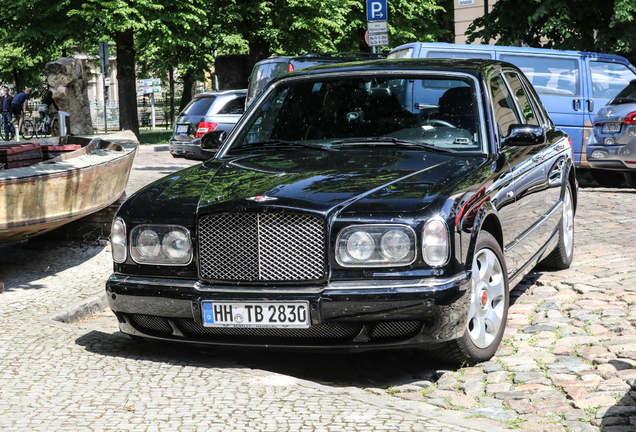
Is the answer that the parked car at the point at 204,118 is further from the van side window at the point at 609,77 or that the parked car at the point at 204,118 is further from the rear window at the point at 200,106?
the van side window at the point at 609,77

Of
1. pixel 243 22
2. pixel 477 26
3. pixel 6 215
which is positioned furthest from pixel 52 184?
pixel 243 22

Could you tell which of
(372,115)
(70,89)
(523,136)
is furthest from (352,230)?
(70,89)

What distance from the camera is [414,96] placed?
5.63 metres

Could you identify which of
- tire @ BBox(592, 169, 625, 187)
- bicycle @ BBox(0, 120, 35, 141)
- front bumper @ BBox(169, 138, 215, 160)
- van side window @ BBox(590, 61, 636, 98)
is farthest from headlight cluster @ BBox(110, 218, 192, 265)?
bicycle @ BBox(0, 120, 35, 141)

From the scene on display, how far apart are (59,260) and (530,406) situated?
17.3ft

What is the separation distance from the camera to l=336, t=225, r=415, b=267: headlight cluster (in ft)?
14.0

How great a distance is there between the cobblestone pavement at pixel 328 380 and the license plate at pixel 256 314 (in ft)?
0.93

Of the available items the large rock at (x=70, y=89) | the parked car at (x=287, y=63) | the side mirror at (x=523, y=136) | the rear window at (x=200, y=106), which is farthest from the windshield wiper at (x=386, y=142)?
the large rock at (x=70, y=89)

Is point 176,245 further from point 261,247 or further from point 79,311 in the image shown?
point 79,311

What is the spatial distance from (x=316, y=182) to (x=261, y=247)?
1.67 feet

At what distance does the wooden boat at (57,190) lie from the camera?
6.66 m

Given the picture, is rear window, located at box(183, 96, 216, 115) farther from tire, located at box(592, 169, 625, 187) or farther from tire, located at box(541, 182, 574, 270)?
tire, located at box(541, 182, 574, 270)

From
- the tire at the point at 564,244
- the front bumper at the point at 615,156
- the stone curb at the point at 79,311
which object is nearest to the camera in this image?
the stone curb at the point at 79,311

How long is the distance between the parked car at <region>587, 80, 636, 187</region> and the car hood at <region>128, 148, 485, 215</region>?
782cm
